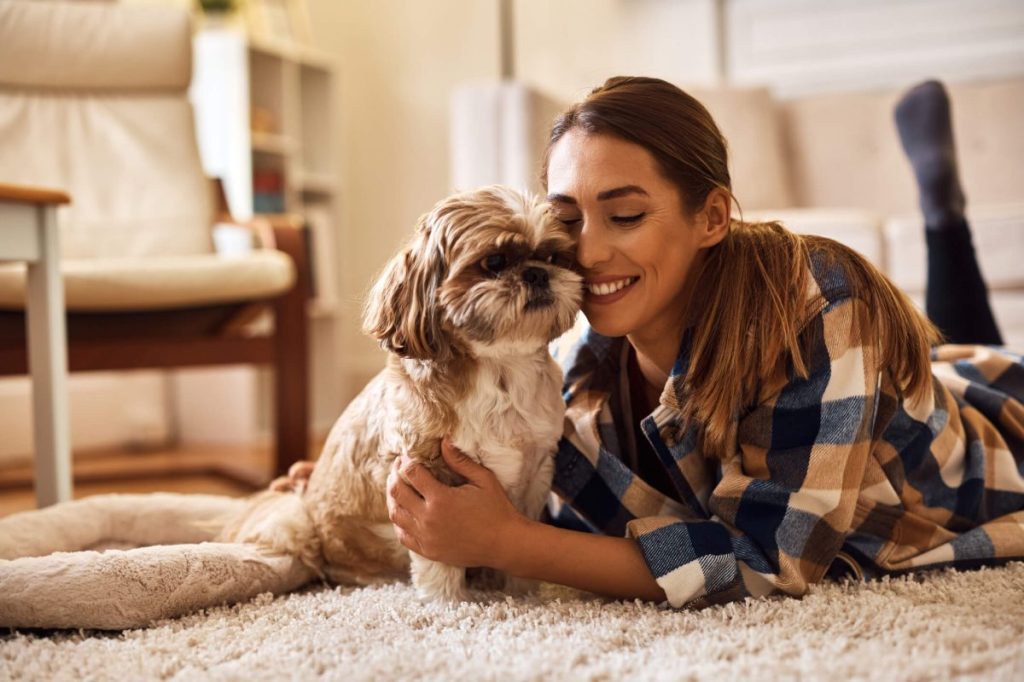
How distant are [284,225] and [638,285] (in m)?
1.99

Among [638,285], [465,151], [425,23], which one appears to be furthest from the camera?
[425,23]

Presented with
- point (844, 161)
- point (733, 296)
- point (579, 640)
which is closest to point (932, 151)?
point (733, 296)

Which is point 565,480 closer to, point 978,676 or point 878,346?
point 878,346

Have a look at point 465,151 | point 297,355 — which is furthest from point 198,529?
point 465,151

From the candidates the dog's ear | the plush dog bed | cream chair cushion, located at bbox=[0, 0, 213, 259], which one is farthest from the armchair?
the dog's ear

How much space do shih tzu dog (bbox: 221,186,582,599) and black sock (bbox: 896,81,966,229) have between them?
132 centimetres

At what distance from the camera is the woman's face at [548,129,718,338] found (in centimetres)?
142

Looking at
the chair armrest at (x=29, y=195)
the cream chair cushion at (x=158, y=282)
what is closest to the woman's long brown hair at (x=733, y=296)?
the chair armrest at (x=29, y=195)

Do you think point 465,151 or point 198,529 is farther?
point 465,151

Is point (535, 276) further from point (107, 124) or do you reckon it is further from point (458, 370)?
point (107, 124)

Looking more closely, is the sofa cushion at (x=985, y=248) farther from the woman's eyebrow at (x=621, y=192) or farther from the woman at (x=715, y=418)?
the woman's eyebrow at (x=621, y=192)

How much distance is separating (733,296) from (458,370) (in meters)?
0.44

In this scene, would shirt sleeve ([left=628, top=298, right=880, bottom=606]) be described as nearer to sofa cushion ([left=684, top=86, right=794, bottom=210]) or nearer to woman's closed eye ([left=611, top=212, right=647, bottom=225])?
woman's closed eye ([left=611, top=212, right=647, bottom=225])

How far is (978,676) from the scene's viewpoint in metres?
1.04
